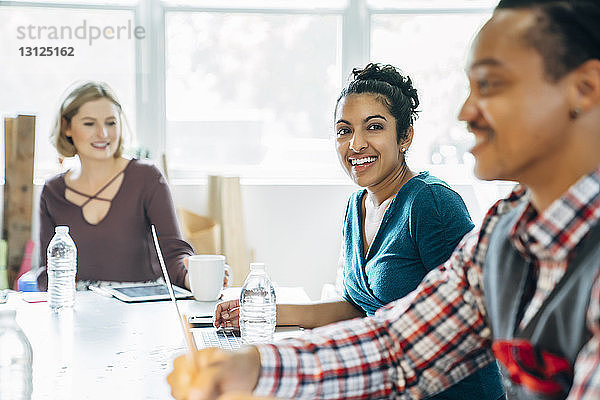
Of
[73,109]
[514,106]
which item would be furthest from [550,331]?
[73,109]

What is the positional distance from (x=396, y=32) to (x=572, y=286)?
3.50 meters

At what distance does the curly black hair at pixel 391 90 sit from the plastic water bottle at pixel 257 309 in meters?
0.63

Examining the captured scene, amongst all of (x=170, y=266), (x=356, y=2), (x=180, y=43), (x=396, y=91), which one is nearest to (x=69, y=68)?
(x=180, y=43)

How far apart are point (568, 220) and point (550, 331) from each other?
5.3 inches

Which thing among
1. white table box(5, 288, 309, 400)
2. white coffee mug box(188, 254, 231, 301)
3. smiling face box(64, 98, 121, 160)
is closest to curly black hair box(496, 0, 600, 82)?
white table box(5, 288, 309, 400)

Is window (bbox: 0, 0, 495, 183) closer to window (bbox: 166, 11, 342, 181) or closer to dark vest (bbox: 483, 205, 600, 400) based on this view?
window (bbox: 166, 11, 342, 181)

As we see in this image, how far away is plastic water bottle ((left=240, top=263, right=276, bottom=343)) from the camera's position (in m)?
1.57

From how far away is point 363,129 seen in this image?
1970 mm

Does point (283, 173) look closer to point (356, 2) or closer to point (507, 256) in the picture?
point (356, 2)

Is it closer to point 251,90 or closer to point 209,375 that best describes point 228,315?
point 209,375

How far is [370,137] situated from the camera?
197cm

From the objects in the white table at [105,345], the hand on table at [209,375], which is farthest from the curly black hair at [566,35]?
the white table at [105,345]

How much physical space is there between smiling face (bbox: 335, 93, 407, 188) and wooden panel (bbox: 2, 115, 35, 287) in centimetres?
235

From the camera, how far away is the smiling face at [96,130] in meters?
2.85
